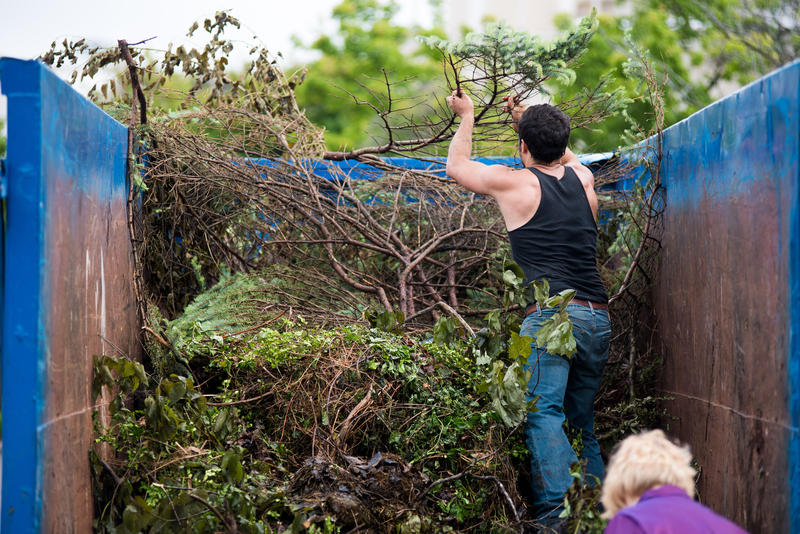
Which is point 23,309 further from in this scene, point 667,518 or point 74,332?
point 667,518

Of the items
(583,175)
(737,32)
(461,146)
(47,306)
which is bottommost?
(47,306)

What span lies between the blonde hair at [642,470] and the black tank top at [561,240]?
57.3 inches

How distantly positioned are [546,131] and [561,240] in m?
0.59

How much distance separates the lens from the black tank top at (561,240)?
3.93 metres

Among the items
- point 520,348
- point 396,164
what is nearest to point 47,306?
point 520,348

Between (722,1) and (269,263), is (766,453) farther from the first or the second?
(722,1)

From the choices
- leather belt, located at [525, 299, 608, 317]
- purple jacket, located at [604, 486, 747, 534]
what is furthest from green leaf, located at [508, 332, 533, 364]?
purple jacket, located at [604, 486, 747, 534]

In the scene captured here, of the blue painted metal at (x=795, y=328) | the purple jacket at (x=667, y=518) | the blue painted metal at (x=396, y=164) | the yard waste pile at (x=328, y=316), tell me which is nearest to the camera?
the purple jacket at (x=667, y=518)

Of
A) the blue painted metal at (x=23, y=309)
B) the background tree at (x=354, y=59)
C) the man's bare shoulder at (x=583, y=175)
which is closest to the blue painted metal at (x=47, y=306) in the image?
the blue painted metal at (x=23, y=309)

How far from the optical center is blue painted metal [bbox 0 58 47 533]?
2.78 m

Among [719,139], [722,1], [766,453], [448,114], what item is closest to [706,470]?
[766,453]

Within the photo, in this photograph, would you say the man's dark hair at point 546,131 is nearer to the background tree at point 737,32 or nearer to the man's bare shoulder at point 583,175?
the man's bare shoulder at point 583,175

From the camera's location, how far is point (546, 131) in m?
3.99

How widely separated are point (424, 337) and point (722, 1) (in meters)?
18.5
